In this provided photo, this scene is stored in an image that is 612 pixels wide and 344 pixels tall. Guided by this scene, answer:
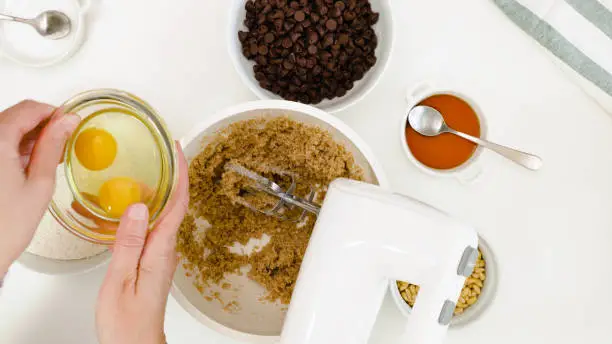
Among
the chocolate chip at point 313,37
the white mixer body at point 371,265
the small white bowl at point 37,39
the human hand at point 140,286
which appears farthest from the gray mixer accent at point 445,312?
the small white bowl at point 37,39

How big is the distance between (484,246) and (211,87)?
1.80 ft

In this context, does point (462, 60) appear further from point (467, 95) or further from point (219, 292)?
point (219, 292)

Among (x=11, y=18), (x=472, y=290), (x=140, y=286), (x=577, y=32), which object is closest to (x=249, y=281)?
(x=140, y=286)

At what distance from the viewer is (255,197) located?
919 mm

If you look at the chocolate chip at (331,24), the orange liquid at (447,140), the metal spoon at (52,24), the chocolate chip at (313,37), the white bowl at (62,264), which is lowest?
the white bowl at (62,264)

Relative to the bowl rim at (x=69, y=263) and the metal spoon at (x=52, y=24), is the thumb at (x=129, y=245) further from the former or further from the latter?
the metal spoon at (x=52, y=24)

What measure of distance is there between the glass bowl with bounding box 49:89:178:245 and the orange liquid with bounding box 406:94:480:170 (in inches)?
16.9

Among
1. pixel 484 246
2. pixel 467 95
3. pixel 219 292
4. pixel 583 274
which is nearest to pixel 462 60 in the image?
pixel 467 95

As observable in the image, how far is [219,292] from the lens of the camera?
94 cm

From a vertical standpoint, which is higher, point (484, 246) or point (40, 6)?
point (40, 6)

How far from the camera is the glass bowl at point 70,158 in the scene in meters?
0.67

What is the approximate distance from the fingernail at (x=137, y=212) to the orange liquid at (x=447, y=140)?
0.47 meters

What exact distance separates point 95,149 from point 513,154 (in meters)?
0.65

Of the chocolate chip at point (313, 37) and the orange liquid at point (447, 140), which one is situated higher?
the chocolate chip at point (313, 37)
